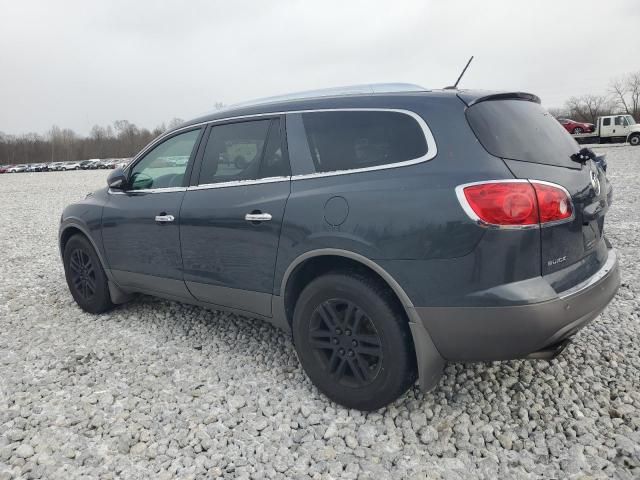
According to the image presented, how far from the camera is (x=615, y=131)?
28.0 meters

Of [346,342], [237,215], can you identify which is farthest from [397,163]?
[237,215]

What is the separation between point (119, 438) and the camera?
2.63 metres

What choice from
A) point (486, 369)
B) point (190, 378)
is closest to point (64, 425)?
point (190, 378)

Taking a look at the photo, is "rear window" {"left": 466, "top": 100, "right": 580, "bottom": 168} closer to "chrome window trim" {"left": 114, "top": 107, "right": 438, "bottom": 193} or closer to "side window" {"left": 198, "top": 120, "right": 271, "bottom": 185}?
"chrome window trim" {"left": 114, "top": 107, "right": 438, "bottom": 193}

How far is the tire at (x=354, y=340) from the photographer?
2.50m

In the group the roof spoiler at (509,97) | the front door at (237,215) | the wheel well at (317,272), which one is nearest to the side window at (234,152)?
the front door at (237,215)

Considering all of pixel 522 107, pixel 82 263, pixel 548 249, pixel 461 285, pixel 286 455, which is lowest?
pixel 286 455

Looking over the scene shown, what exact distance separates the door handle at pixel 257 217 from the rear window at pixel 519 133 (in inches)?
50.3

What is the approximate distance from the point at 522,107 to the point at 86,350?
3547mm

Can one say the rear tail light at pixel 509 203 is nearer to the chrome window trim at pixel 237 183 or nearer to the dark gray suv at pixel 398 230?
the dark gray suv at pixel 398 230

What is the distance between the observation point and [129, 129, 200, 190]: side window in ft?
12.1

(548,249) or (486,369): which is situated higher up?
(548,249)

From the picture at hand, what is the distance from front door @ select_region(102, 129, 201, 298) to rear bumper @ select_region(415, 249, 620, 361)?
2.06m

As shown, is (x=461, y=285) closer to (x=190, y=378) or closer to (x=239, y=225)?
(x=239, y=225)
